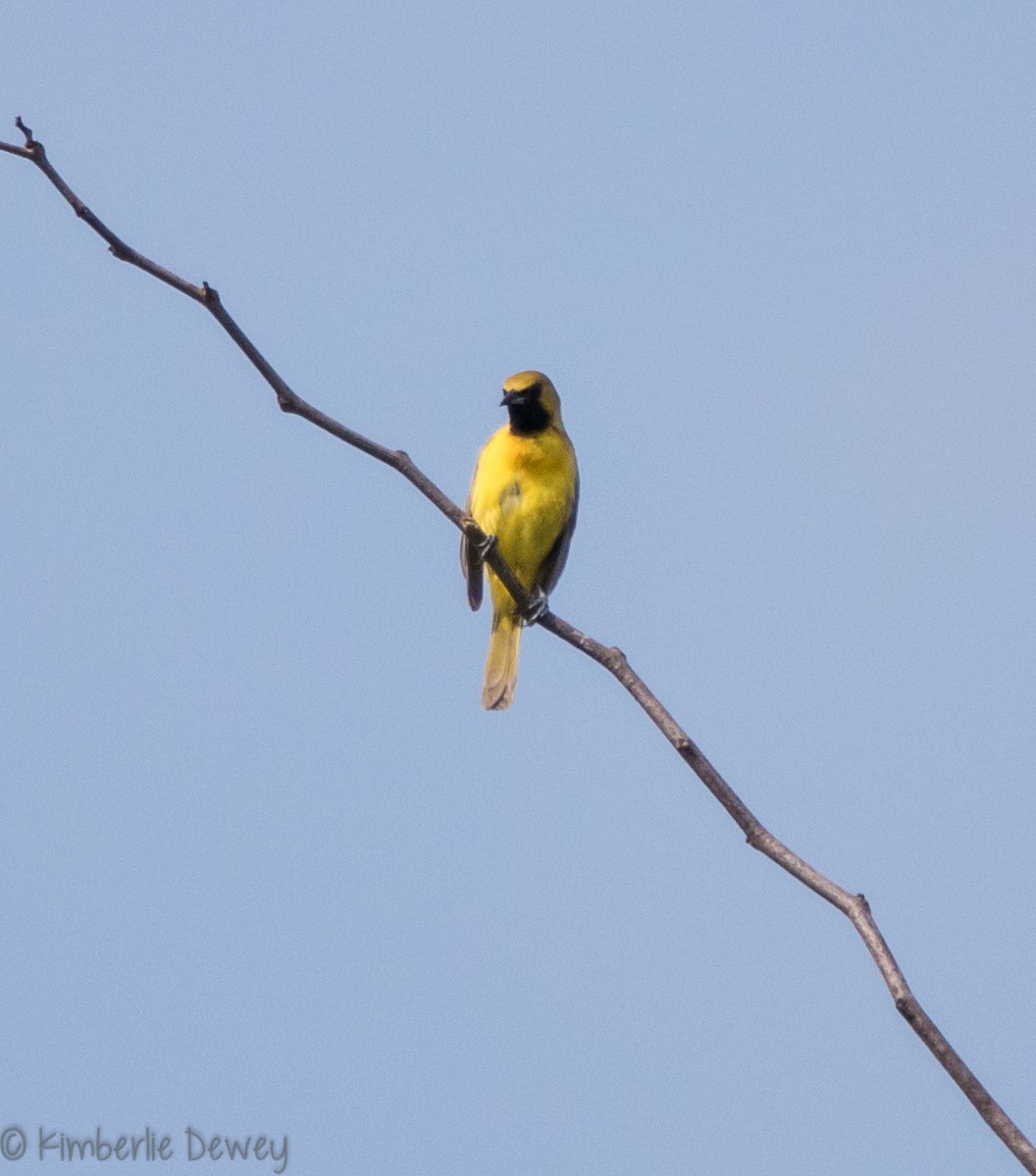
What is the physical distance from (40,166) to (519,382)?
4840mm

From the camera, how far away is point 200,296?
3115mm

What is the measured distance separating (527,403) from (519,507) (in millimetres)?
570

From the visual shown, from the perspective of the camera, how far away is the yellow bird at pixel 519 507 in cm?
747

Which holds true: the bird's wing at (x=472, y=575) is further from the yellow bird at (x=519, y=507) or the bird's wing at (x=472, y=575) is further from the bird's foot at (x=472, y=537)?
the bird's foot at (x=472, y=537)

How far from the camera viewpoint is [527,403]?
25.3 ft

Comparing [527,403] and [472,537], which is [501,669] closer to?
[527,403]

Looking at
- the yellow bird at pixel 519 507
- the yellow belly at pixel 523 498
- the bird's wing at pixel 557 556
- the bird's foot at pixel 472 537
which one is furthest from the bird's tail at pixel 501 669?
the bird's foot at pixel 472 537

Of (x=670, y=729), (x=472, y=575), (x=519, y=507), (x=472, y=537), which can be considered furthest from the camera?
(x=472, y=575)

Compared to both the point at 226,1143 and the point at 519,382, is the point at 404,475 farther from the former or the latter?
the point at 519,382

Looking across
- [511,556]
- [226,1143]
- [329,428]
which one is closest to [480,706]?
[511,556]

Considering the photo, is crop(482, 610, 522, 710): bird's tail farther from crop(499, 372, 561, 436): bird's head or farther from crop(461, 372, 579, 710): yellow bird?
crop(499, 372, 561, 436): bird's head

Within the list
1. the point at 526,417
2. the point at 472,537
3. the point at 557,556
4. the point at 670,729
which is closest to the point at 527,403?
the point at 526,417

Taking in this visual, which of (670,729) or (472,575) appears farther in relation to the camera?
(472,575)

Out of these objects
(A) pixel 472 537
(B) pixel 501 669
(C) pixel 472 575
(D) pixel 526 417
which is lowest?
(A) pixel 472 537
